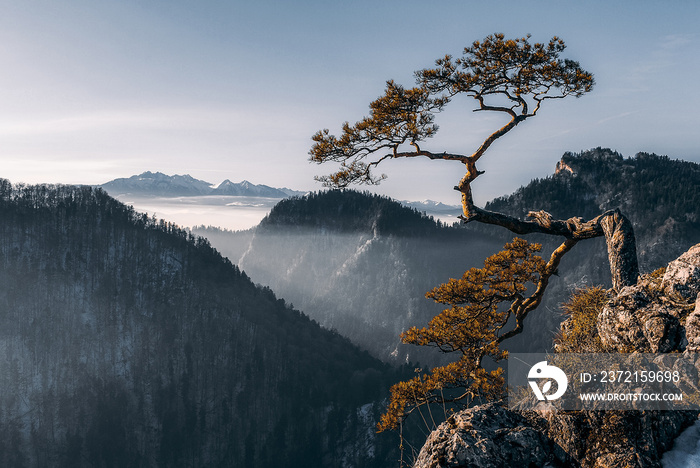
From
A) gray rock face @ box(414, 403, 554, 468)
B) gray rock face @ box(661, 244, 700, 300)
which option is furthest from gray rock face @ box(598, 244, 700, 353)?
gray rock face @ box(414, 403, 554, 468)

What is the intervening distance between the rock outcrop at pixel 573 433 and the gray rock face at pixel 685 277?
0.90 metres

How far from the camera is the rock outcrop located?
8578 mm

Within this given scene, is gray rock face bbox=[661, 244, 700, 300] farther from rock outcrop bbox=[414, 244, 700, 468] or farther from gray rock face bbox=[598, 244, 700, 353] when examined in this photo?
rock outcrop bbox=[414, 244, 700, 468]

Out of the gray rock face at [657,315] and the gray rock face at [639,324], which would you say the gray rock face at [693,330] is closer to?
the gray rock face at [657,315]

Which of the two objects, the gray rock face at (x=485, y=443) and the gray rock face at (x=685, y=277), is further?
the gray rock face at (x=685, y=277)

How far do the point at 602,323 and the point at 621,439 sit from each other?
3.08m

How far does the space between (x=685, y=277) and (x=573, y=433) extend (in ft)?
16.6

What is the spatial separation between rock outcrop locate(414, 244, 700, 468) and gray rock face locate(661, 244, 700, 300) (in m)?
0.90

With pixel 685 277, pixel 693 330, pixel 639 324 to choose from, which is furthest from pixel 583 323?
pixel 693 330

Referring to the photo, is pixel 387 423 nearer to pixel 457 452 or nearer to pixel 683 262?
pixel 457 452

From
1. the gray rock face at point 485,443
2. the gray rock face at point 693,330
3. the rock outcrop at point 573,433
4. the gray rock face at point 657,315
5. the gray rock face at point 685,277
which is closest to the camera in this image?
the gray rock face at point 485,443

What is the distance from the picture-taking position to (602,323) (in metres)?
11.3

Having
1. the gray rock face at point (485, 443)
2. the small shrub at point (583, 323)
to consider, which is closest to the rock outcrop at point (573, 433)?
the gray rock face at point (485, 443)

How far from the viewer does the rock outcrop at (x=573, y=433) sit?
28.1 ft
